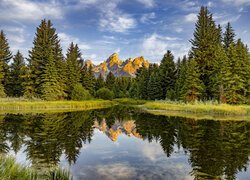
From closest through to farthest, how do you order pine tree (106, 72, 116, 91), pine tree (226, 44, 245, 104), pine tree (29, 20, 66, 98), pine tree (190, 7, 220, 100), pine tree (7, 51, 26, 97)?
pine tree (226, 44, 245, 104)
pine tree (190, 7, 220, 100)
pine tree (29, 20, 66, 98)
pine tree (7, 51, 26, 97)
pine tree (106, 72, 116, 91)

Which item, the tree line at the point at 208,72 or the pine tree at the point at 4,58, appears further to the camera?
the pine tree at the point at 4,58

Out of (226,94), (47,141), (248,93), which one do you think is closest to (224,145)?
(47,141)

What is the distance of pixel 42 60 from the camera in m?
66.2

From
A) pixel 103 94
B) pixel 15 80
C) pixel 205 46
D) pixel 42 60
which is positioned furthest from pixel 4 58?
pixel 205 46

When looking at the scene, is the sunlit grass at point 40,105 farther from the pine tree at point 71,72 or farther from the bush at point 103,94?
the bush at point 103,94

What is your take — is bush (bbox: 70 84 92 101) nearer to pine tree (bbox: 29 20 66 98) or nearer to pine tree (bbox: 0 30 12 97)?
pine tree (bbox: 29 20 66 98)

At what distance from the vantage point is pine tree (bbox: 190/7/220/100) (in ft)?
192

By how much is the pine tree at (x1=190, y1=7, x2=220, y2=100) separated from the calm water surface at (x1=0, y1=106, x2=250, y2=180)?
33.9 metres

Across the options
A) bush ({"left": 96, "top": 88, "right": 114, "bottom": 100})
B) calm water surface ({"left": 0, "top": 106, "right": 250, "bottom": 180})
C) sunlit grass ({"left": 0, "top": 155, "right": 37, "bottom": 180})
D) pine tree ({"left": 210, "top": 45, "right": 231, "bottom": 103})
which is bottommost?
calm water surface ({"left": 0, "top": 106, "right": 250, "bottom": 180})

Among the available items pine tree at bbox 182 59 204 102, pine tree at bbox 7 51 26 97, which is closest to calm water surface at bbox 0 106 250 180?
pine tree at bbox 182 59 204 102

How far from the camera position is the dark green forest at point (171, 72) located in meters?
50.2

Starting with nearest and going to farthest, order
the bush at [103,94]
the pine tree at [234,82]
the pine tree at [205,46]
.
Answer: the pine tree at [234,82]
the pine tree at [205,46]
the bush at [103,94]

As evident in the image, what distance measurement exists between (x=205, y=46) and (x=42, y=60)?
3678 centimetres

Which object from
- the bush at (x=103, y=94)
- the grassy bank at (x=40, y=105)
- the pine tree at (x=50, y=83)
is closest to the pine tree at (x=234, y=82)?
the grassy bank at (x=40, y=105)
